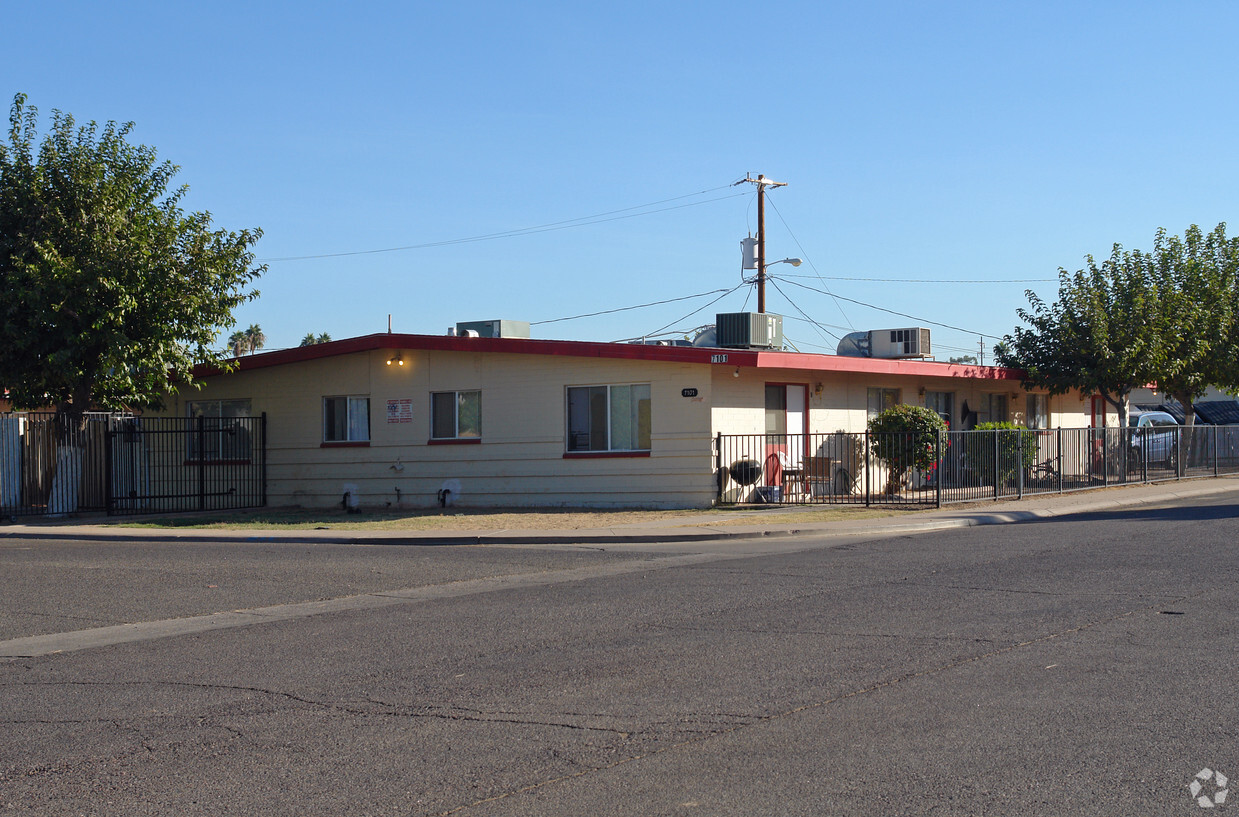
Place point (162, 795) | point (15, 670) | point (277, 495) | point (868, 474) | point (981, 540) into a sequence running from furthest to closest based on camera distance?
point (277, 495) → point (868, 474) → point (981, 540) → point (15, 670) → point (162, 795)

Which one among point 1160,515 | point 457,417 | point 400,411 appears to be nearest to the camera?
point 1160,515

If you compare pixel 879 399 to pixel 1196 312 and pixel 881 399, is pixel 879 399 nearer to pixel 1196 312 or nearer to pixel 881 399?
pixel 881 399

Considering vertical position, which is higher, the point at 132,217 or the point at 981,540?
the point at 132,217

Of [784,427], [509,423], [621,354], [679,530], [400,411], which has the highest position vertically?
[621,354]

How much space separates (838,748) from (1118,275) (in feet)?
92.9

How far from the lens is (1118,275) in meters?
30.6

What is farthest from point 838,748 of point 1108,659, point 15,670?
point 15,670

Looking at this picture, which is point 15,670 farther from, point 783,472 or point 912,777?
point 783,472

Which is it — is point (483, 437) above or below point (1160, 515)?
above

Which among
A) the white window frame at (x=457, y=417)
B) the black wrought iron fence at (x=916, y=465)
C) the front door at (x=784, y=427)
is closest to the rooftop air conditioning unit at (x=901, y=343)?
the black wrought iron fence at (x=916, y=465)

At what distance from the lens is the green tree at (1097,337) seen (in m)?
28.0

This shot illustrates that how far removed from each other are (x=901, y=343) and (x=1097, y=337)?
4.72 metres

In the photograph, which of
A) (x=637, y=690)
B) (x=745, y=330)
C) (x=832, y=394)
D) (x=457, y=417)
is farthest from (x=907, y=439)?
(x=637, y=690)

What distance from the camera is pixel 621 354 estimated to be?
22016 millimetres
